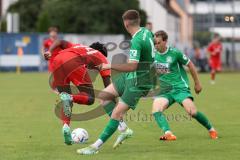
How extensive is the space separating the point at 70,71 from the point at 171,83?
182 cm

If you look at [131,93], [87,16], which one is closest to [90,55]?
[131,93]

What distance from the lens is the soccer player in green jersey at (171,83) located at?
1320 centimetres

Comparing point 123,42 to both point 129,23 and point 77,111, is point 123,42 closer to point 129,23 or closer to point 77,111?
point 77,111

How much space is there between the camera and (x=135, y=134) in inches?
553

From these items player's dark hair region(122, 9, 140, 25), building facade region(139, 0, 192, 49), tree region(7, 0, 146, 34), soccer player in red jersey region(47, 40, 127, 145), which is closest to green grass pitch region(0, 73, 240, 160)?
soccer player in red jersey region(47, 40, 127, 145)

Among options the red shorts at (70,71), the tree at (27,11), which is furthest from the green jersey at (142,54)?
the tree at (27,11)

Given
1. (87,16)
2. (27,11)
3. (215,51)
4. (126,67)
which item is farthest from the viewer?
(27,11)

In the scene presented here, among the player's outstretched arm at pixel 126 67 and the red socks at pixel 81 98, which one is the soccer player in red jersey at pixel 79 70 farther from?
the player's outstretched arm at pixel 126 67

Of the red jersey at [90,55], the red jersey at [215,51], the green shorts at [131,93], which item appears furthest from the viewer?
the red jersey at [215,51]

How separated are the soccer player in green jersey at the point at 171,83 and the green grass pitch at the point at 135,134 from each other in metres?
0.34

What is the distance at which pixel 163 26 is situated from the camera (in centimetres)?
7100

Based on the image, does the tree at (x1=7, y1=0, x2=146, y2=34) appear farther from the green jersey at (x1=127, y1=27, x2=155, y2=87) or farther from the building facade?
the green jersey at (x1=127, y1=27, x2=155, y2=87)

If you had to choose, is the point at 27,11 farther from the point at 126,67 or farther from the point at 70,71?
the point at 126,67

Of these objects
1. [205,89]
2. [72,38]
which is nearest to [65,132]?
[205,89]
